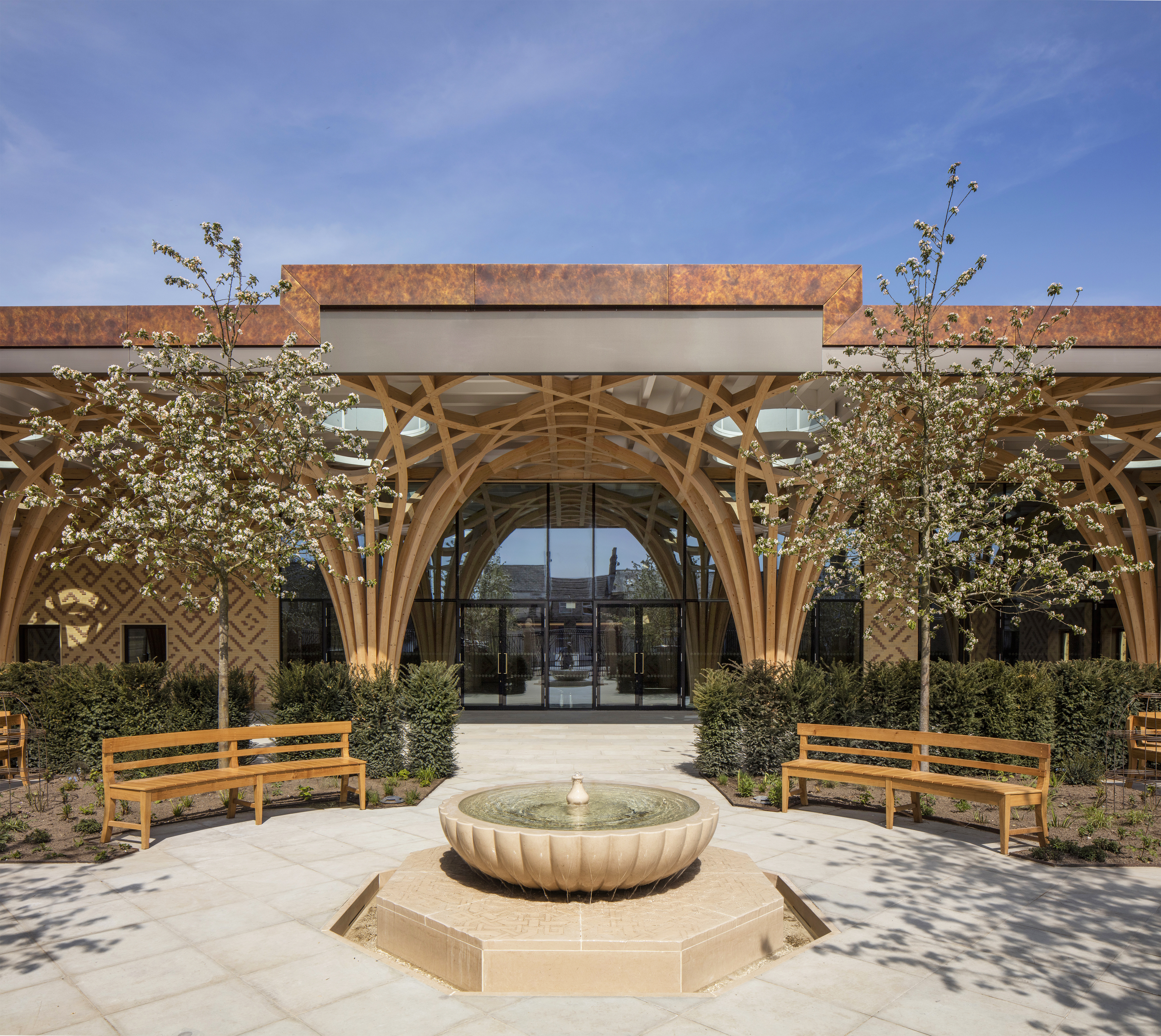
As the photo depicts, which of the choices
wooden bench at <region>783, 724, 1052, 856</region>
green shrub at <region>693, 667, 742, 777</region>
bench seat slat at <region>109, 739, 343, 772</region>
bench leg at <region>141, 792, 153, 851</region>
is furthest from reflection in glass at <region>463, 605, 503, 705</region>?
bench leg at <region>141, 792, 153, 851</region>

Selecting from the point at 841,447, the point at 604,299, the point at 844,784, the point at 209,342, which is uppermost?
the point at 604,299

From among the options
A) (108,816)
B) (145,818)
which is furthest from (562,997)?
(108,816)

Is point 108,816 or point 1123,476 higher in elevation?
point 1123,476

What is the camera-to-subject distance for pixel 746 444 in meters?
12.5

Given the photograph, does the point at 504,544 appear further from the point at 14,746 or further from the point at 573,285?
the point at 14,746

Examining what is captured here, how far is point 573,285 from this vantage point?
419 inches

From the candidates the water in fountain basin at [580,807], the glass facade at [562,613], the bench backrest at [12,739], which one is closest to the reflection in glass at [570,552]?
the glass facade at [562,613]

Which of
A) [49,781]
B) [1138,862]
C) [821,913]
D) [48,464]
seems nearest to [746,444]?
[1138,862]

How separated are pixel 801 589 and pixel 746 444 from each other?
3322 mm

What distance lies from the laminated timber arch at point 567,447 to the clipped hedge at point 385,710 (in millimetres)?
2704

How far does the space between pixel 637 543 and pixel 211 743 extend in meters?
12.0

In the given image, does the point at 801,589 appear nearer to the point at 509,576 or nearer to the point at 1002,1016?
the point at 509,576

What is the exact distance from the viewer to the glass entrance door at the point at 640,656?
19.7 metres

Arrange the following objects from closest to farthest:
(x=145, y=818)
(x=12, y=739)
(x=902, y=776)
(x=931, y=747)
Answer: (x=145, y=818) < (x=902, y=776) < (x=931, y=747) < (x=12, y=739)
